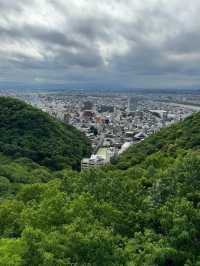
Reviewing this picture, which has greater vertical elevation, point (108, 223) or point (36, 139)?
point (108, 223)

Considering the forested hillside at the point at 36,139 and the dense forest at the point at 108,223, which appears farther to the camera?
the forested hillside at the point at 36,139

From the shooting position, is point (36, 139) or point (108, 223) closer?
point (108, 223)

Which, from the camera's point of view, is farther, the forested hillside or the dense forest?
the forested hillside

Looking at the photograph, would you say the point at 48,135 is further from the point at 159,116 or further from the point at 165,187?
the point at 159,116

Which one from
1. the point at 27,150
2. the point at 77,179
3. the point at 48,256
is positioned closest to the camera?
the point at 48,256

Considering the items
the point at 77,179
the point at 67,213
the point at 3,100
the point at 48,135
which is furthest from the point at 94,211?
the point at 3,100

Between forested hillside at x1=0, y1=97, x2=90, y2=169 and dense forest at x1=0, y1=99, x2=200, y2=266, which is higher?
dense forest at x1=0, y1=99, x2=200, y2=266

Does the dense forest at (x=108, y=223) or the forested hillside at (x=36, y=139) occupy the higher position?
the dense forest at (x=108, y=223)

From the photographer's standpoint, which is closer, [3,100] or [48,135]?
[48,135]
